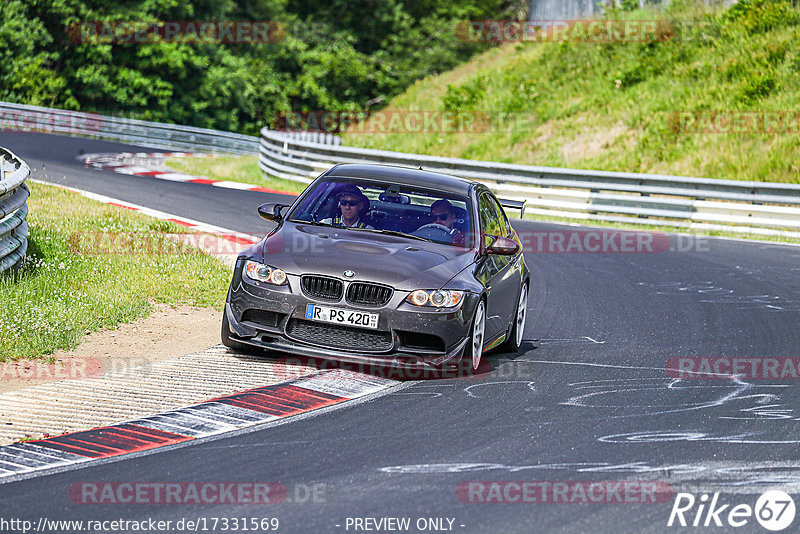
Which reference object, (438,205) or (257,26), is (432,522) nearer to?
(438,205)

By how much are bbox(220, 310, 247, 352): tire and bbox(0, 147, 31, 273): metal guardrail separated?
2.85 meters

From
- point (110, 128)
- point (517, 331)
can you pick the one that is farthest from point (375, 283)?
point (110, 128)

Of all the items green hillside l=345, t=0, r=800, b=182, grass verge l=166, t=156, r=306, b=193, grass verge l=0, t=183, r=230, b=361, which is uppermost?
green hillside l=345, t=0, r=800, b=182

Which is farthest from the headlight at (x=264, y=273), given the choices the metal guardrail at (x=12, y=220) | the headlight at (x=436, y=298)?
the metal guardrail at (x=12, y=220)

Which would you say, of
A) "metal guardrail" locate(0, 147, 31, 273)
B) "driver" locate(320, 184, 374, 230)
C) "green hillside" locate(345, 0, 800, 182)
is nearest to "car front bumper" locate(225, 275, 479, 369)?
"driver" locate(320, 184, 374, 230)

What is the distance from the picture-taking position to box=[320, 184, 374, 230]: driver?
9312mm

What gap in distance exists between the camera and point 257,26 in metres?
54.8

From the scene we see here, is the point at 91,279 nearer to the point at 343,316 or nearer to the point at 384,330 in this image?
the point at 343,316

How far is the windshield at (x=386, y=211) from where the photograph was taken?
927 cm

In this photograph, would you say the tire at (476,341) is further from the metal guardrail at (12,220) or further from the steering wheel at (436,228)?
the metal guardrail at (12,220)

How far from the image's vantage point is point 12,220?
11109 mm

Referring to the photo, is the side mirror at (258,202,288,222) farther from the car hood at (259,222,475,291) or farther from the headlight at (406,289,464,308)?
the headlight at (406,289,464,308)

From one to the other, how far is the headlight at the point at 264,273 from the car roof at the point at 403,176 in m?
1.59

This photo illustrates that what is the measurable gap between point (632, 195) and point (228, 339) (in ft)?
53.2
